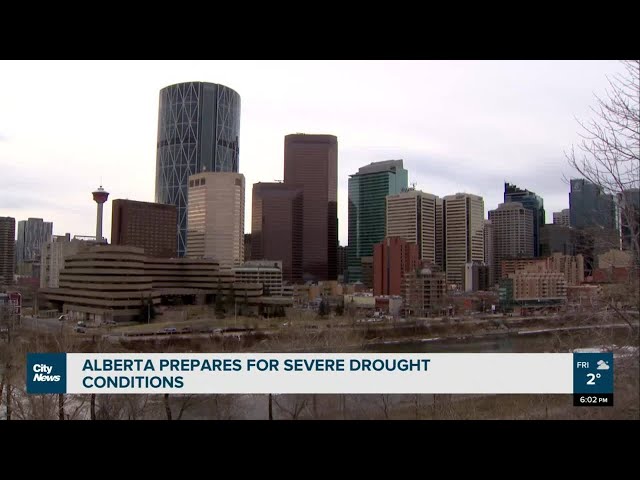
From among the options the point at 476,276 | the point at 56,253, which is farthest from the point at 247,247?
the point at 476,276

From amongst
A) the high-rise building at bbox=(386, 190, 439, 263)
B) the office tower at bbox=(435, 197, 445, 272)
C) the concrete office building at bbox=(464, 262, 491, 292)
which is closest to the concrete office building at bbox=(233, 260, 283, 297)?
the high-rise building at bbox=(386, 190, 439, 263)

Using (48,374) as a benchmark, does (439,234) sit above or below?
above

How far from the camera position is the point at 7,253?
171 inches

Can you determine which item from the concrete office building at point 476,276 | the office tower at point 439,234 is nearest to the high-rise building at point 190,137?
the office tower at point 439,234

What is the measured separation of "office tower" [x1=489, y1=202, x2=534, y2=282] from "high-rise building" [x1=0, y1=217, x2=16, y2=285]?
4092 millimetres

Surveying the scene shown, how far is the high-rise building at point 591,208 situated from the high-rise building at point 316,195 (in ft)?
5.93

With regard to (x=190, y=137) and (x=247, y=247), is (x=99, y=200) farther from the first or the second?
(x=190, y=137)

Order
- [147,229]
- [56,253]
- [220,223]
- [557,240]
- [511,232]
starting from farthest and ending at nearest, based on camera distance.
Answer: [147,229]
[220,223]
[56,253]
[511,232]
[557,240]

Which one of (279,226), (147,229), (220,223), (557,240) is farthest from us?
(147,229)

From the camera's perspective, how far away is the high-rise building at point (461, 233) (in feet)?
13.5

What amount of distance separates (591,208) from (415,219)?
1.76m

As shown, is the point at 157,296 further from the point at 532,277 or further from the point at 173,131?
the point at 173,131

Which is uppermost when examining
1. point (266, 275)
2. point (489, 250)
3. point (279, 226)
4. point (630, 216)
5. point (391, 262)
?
point (279, 226)
